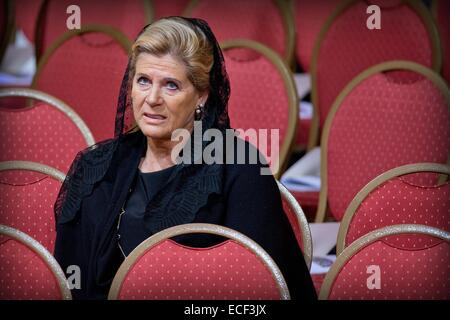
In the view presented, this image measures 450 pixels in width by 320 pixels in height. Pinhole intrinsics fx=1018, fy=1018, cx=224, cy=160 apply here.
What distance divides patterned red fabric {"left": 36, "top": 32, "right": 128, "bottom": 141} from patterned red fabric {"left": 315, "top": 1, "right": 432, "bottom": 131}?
82cm

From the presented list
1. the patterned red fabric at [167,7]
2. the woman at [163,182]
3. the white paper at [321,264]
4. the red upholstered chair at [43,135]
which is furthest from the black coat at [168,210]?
the patterned red fabric at [167,7]

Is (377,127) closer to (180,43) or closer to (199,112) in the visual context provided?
(199,112)

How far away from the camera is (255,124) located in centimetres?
331

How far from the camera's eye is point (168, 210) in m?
2.26

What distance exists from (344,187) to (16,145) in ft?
3.29

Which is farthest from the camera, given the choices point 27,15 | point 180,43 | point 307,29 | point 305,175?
point 27,15

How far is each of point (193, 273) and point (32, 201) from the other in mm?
575

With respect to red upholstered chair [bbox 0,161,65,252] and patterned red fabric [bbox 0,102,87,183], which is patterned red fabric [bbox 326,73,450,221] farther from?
red upholstered chair [bbox 0,161,65,252]

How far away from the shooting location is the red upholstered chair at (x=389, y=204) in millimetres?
2438

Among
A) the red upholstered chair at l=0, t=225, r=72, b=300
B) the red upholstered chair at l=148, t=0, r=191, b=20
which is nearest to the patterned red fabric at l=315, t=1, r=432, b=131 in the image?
the red upholstered chair at l=148, t=0, r=191, b=20

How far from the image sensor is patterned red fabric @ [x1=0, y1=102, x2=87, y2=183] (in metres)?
2.81

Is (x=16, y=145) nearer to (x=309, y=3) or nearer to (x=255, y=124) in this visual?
(x=255, y=124)

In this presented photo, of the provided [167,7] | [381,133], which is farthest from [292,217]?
[167,7]

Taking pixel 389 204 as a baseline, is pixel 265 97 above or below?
above
